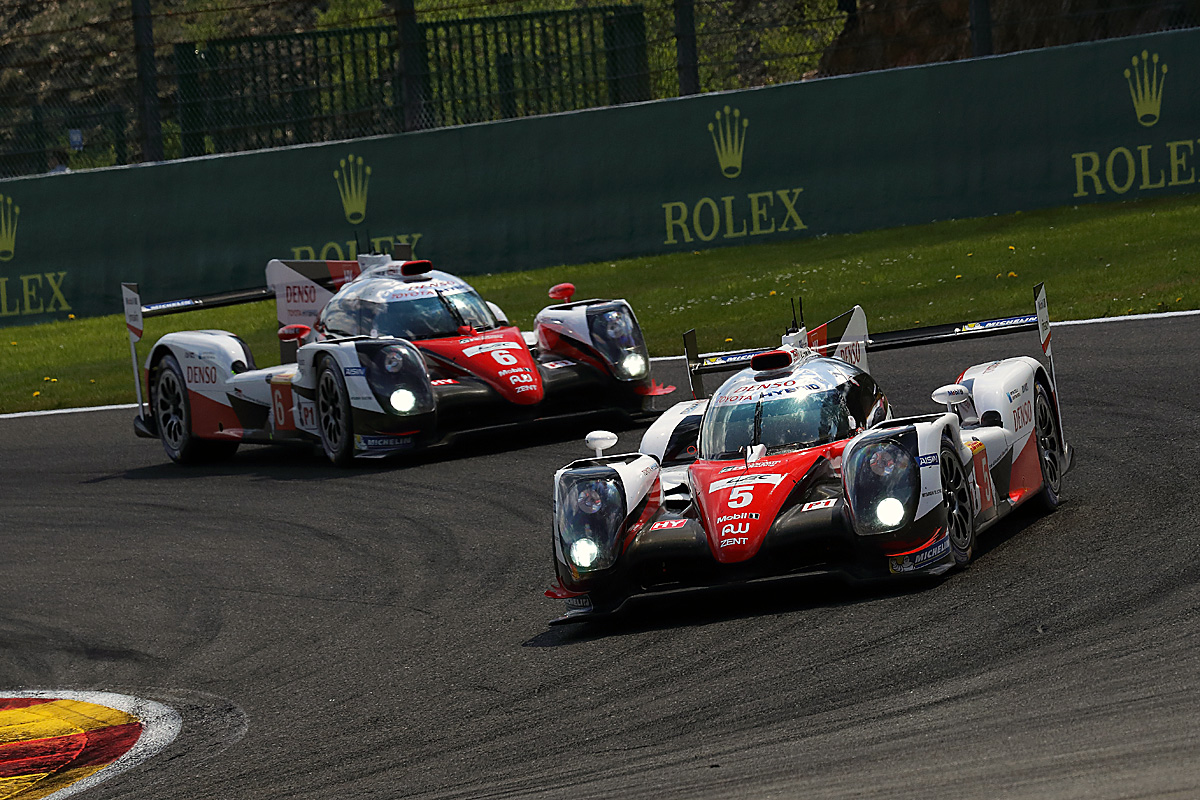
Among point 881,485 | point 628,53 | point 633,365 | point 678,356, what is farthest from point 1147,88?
point 881,485

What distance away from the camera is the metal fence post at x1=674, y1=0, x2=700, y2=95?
20125 millimetres

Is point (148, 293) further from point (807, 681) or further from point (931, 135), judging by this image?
point (807, 681)

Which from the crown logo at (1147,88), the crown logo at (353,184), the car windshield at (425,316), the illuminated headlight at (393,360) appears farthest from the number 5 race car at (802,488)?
the crown logo at (353,184)

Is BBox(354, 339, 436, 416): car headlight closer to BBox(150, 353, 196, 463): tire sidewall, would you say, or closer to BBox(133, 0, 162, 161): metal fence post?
BBox(150, 353, 196, 463): tire sidewall

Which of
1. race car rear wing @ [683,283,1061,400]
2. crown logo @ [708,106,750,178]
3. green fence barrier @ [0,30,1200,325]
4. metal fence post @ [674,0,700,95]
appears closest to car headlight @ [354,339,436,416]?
race car rear wing @ [683,283,1061,400]

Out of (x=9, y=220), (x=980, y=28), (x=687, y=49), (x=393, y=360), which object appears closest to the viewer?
(x=393, y=360)

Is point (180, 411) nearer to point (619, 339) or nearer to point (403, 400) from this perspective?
point (403, 400)

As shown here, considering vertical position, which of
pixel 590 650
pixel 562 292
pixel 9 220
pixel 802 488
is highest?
pixel 9 220

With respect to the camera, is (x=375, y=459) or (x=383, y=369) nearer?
(x=383, y=369)

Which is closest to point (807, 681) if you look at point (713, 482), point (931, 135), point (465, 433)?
point (713, 482)

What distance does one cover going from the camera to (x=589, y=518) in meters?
7.61

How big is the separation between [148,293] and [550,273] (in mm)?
5119

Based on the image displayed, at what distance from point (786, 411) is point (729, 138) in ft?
40.6

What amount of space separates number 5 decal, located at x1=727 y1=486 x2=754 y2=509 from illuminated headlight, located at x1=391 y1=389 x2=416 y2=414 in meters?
5.31
